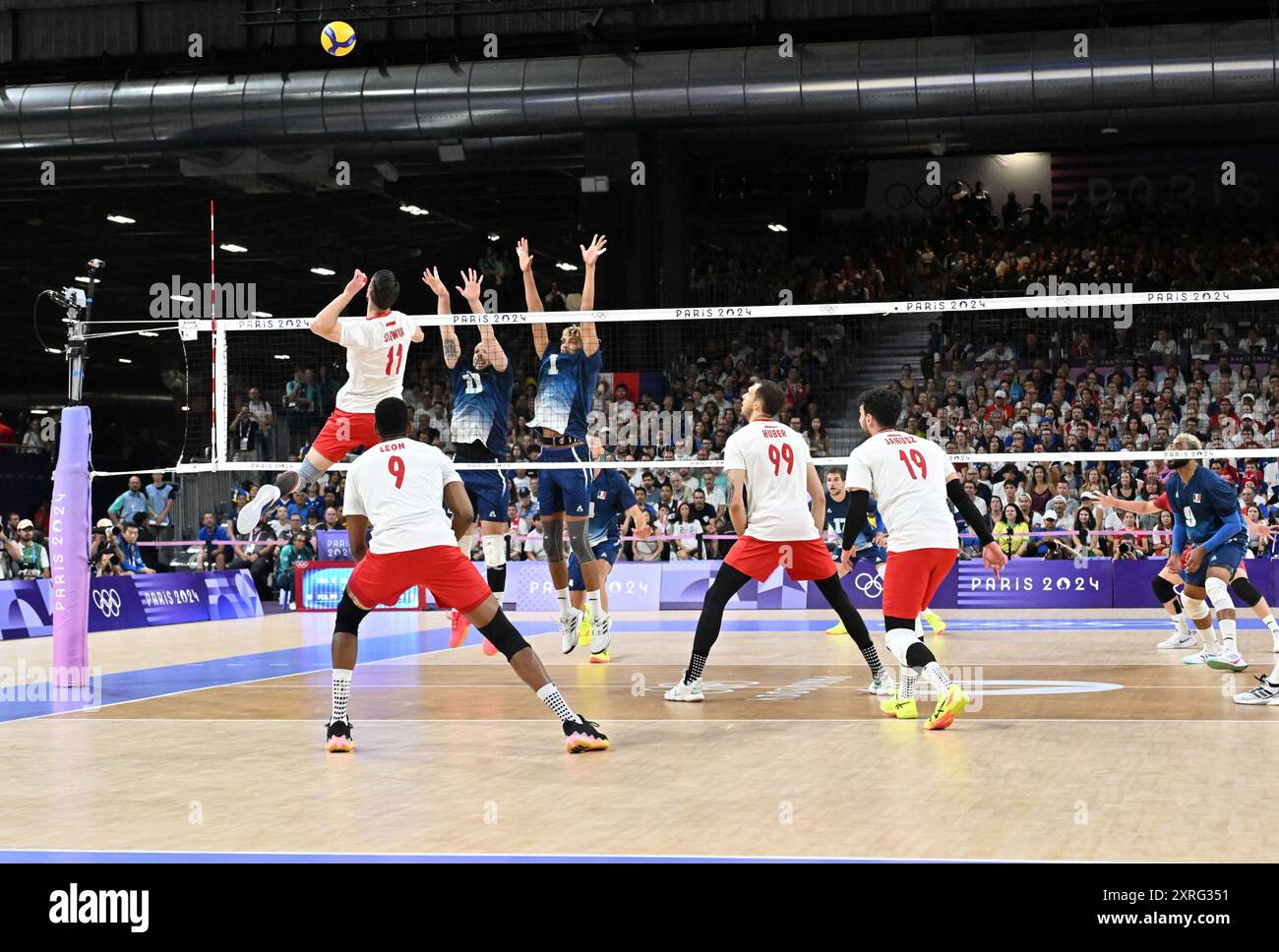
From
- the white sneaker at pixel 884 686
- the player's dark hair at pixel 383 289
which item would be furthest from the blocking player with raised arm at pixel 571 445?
the white sneaker at pixel 884 686

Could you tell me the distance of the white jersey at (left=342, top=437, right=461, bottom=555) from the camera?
6777 millimetres

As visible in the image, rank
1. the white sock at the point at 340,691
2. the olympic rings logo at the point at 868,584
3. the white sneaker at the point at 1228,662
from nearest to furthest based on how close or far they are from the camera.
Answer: the white sock at the point at 340,691, the white sneaker at the point at 1228,662, the olympic rings logo at the point at 868,584

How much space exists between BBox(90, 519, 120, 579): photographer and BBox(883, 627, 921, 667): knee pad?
15349mm

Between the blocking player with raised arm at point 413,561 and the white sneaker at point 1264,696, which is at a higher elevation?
the blocking player with raised arm at point 413,561

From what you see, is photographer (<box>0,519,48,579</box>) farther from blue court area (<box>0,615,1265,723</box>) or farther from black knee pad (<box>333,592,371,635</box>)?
black knee pad (<box>333,592,371,635</box>)

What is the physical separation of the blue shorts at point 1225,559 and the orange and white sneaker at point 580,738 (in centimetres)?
571

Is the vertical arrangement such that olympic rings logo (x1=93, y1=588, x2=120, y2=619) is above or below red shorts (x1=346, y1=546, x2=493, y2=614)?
below

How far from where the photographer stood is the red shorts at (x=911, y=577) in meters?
7.49

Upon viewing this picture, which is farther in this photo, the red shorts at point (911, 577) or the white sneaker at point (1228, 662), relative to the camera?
the white sneaker at point (1228, 662)

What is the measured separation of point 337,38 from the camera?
20641 mm

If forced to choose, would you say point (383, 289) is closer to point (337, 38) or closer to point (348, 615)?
point (348, 615)

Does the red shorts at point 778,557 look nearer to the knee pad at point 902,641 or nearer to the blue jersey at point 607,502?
the knee pad at point 902,641

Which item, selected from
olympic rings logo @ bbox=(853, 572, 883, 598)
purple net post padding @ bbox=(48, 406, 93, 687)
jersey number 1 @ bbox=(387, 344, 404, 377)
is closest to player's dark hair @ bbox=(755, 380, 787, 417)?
jersey number 1 @ bbox=(387, 344, 404, 377)

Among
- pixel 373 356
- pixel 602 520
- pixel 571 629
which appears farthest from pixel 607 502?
pixel 373 356
